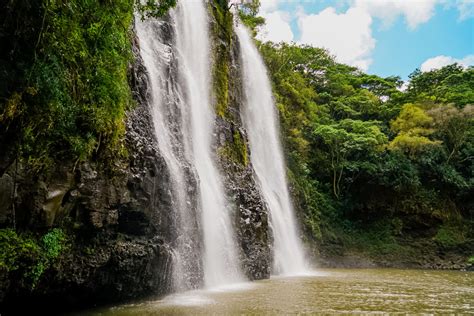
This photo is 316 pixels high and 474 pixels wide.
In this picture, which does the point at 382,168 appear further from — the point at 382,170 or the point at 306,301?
the point at 306,301

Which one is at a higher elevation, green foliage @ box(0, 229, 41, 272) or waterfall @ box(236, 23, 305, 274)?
waterfall @ box(236, 23, 305, 274)

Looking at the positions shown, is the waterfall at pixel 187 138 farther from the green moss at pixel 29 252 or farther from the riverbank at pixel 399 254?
the riverbank at pixel 399 254

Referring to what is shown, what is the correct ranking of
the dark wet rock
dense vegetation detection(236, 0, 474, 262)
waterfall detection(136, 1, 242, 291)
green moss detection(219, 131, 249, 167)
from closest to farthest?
waterfall detection(136, 1, 242, 291), the dark wet rock, green moss detection(219, 131, 249, 167), dense vegetation detection(236, 0, 474, 262)

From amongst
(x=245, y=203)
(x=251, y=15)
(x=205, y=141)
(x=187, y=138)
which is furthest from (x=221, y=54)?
(x=251, y=15)

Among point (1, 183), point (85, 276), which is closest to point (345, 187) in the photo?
point (85, 276)

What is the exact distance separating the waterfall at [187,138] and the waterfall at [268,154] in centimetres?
406

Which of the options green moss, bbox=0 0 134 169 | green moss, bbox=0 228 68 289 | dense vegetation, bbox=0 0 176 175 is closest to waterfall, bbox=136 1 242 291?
green moss, bbox=0 0 134 169

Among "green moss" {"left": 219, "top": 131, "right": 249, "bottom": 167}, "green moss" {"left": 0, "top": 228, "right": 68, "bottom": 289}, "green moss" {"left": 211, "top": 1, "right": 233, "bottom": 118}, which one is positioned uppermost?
"green moss" {"left": 211, "top": 1, "right": 233, "bottom": 118}

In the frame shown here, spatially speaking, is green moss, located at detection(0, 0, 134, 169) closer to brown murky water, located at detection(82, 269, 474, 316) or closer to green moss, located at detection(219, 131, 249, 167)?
brown murky water, located at detection(82, 269, 474, 316)

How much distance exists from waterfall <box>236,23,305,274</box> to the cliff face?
690 centimetres

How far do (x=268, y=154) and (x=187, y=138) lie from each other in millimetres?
8078

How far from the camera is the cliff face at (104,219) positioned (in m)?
6.39

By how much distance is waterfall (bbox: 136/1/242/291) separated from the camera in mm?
10453

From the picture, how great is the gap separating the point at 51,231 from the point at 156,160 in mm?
3185
